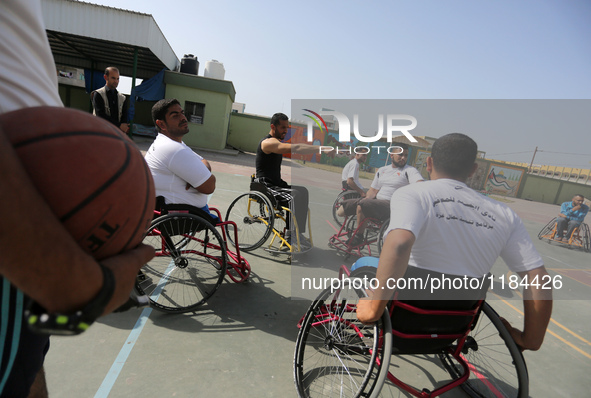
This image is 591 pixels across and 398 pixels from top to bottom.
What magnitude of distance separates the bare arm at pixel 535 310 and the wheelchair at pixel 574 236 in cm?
865

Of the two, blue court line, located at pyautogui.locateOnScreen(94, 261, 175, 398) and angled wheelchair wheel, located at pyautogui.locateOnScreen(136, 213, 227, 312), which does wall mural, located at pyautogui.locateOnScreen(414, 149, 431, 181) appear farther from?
blue court line, located at pyautogui.locateOnScreen(94, 261, 175, 398)

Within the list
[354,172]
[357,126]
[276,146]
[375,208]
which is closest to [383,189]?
[354,172]

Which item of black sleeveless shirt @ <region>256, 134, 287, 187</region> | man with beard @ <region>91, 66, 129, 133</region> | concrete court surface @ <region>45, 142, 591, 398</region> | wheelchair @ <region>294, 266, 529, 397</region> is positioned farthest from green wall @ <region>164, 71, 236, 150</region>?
wheelchair @ <region>294, 266, 529, 397</region>

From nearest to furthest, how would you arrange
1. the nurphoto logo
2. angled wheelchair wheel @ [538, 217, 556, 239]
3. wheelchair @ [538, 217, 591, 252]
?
the nurphoto logo
wheelchair @ [538, 217, 591, 252]
angled wheelchair wheel @ [538, 217, 556, 239]

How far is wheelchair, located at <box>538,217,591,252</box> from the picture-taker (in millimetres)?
8500

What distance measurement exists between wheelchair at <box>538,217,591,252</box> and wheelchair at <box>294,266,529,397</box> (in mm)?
7904

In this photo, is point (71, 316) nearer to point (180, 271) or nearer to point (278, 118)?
point (180, 271)

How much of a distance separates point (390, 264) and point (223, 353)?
4.52 ft

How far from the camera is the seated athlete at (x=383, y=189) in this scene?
8.56ft

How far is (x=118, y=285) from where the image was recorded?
2.15ft

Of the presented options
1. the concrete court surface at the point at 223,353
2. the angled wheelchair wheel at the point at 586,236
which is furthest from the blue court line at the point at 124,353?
the angled wheelchair wheel at the point at 586,236

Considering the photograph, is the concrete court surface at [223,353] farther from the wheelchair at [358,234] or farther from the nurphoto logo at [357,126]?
the wheelchair at [358,234]

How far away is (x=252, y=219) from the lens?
14.1 ft

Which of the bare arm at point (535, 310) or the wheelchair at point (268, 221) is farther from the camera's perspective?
the wheelchair at point (268, 221)
